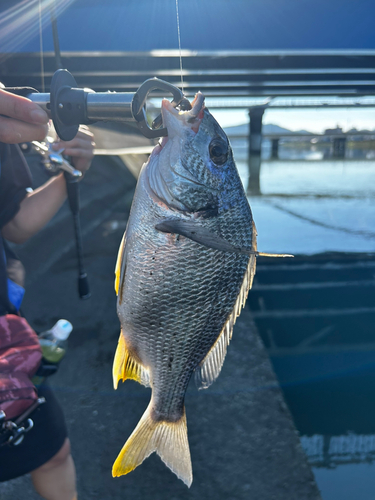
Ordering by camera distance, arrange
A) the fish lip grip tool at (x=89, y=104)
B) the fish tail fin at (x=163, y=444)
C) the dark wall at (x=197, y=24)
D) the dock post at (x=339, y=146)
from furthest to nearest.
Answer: the dock post at (x=339, y=146) < the dark wall at (x=197, y=24) < the fish tail fin at (x=163, y=444) < the fish lip grip tool at (x=89, y=104)

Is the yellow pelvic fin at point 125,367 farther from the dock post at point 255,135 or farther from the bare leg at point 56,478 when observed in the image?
the dock post at point 255,135

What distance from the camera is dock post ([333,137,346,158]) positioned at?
35866 millimetres

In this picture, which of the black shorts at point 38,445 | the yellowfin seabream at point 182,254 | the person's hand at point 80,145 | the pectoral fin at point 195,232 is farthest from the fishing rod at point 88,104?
the black shorts at point 38,445

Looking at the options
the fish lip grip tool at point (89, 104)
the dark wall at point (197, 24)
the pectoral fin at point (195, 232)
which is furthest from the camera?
the dark wall at point (197, 24)

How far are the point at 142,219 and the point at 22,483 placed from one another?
77.8 inches

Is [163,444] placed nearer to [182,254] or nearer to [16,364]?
[16,364]

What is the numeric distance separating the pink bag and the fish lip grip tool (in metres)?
0.94

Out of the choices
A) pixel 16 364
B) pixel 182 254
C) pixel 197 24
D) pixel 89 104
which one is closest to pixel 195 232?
pixel 182 254

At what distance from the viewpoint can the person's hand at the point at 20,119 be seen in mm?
1154

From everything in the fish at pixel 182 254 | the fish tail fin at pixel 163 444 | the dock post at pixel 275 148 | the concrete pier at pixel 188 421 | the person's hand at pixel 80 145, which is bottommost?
the concrete pier at pixel 188 421

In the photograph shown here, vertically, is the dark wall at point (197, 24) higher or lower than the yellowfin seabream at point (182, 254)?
higher

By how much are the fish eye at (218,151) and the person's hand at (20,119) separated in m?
0.63

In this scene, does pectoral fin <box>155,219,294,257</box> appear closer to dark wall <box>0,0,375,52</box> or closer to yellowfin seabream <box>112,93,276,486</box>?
yellowfin seabream <box>112,93,276,486</box>

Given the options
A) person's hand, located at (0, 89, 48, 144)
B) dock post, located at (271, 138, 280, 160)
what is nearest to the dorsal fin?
person's hand, located at (0, 89, 48, 144)
